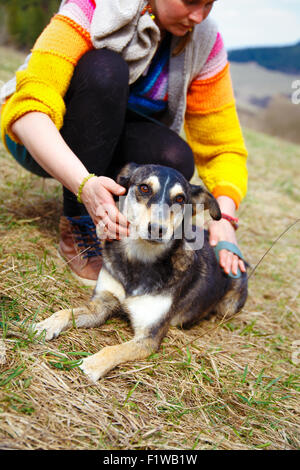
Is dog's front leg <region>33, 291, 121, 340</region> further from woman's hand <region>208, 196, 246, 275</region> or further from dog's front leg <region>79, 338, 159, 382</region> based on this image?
woman's hand <region>208, 196, 246, 275</region>

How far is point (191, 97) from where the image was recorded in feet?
10.5

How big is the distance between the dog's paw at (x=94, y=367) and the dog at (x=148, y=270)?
0.20ft

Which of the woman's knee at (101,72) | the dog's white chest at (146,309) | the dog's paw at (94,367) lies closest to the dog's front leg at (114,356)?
the dog's paw at (94,367)

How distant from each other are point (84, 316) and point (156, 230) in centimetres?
74

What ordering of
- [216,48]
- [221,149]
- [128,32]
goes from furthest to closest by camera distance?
[221,149]
[216,48]
[128,32]

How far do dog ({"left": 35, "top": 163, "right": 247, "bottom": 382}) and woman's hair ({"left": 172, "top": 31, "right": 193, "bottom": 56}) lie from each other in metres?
1.01

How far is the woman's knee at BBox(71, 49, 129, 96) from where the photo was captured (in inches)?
104

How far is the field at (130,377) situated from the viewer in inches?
62.2

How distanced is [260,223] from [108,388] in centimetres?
435

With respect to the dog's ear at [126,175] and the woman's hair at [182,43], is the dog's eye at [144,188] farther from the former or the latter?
the woman's hair at [182,43]

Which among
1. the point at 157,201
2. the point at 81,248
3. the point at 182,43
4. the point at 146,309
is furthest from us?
the point at 81,248

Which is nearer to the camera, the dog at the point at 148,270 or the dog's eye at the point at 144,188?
the dog at the point at 148,270

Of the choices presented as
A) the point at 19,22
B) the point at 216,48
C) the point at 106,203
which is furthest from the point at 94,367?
the point at 19,22

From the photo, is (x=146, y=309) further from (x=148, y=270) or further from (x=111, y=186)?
(x=111, y=186)
